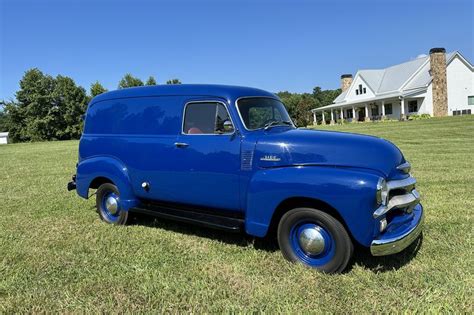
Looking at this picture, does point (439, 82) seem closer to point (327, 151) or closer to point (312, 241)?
point (327, 151)

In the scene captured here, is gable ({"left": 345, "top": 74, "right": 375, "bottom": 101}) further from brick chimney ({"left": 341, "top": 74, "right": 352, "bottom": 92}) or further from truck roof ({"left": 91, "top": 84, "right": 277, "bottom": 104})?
truck roof ({"left": 91, "top": 84, "right": 277, "bottom": 104})

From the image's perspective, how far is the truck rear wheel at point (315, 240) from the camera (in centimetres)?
386

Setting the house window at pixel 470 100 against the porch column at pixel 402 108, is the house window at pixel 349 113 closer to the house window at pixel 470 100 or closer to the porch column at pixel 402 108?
the porch column at pixel 402 108

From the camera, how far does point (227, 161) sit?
15.1 ft

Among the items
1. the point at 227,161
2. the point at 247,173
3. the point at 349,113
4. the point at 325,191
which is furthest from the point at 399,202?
the point at 349,113

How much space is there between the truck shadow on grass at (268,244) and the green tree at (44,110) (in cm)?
5533

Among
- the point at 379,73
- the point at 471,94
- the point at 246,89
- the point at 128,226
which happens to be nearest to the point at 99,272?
the point at 128,226

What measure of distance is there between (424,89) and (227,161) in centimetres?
3902

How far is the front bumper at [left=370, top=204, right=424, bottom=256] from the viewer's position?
369 cm

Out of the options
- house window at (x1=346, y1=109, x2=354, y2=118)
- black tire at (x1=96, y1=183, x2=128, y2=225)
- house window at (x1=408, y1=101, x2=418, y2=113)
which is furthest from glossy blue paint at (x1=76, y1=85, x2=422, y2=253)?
house window at (x1=346, y1=109, x2=354, y2=118)

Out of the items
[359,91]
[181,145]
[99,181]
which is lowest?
[99,181]

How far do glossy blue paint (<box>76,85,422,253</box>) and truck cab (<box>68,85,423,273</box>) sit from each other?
0.04 feet

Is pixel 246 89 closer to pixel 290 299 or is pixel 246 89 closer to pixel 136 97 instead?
pixel 136 97

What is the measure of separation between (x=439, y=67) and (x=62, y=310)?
42.3 m
